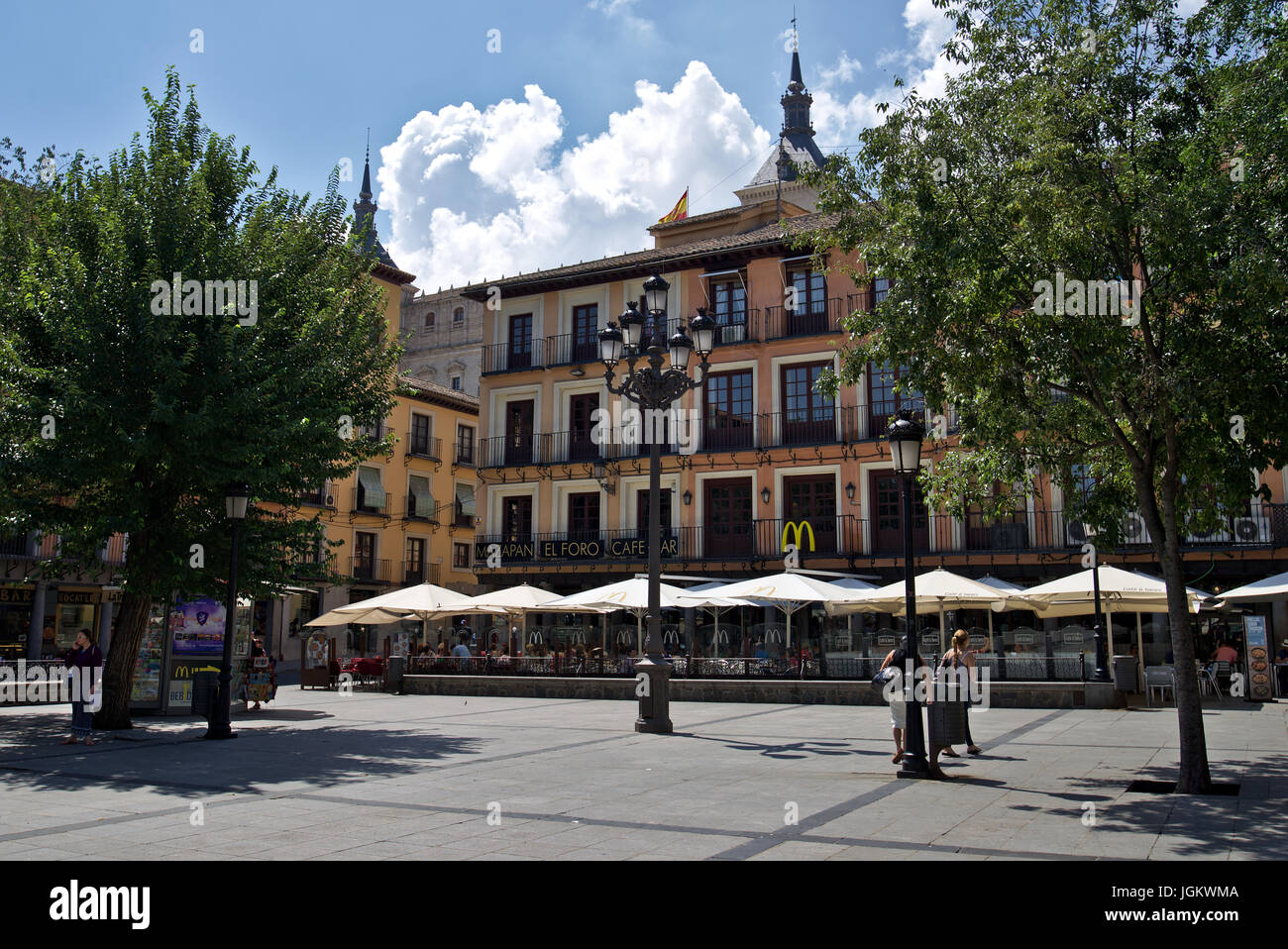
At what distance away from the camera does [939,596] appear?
67.5ft

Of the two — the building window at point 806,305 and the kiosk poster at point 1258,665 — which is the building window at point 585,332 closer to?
the building window at point 806,305

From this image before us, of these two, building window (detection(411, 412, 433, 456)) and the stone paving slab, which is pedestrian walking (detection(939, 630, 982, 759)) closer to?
the stone paving slab

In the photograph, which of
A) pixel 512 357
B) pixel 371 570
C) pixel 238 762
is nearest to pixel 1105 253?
pixel 238 762

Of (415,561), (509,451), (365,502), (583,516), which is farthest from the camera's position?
(415,561)

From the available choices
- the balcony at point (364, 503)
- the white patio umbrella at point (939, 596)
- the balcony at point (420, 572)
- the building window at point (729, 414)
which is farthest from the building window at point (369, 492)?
the white patio umbrella at point (939, 596)

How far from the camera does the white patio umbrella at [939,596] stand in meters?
20.5

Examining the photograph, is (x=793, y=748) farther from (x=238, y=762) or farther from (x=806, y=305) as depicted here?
(x=806, y=305)

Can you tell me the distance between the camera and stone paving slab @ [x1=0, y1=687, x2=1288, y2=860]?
22.6ft

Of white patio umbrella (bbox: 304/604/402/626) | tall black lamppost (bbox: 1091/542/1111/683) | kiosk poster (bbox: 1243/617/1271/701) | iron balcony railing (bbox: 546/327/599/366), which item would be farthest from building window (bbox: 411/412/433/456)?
kiosk poster (bbox: 1243/617/1271/701)

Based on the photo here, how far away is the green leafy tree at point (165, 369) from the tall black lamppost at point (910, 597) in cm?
841

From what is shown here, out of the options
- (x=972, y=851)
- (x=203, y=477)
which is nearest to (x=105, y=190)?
(x=203, y=477)

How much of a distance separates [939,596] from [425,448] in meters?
30.6

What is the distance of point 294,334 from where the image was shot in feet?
52.7
